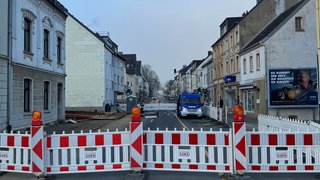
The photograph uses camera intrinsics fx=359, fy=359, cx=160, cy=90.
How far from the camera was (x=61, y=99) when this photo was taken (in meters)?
27.8

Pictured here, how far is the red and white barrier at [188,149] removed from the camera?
8.01 m

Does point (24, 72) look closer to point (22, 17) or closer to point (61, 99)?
point (22, 17)

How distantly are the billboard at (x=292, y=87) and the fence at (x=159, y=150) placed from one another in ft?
71.7

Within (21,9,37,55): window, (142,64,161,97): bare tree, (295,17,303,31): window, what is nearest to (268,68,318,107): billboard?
(295,17,303,31): window

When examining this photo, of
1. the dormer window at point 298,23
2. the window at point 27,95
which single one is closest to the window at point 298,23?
the dormer window at point 298,23

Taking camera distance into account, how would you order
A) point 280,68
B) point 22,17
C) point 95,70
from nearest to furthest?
1. point 22,17
2. point 280,68
3. point 95,70

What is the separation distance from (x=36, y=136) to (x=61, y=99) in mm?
20513

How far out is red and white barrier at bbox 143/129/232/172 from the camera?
8.01m

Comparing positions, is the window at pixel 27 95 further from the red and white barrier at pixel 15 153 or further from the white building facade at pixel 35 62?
the red and white barrier at pixel 15 153

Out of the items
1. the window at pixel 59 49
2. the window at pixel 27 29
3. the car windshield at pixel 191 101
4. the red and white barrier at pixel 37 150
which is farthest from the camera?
the car windshield at pixel 191 101

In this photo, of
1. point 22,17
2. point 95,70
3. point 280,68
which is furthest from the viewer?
point 95,70

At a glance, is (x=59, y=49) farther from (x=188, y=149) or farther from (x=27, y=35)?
(x=188, y=149)

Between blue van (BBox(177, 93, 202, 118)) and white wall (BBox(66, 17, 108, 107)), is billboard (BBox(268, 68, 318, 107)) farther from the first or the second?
white wall (BBox(66, 17, 108, 107))

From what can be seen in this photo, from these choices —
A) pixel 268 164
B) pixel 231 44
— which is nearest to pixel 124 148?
pixel 268 164
